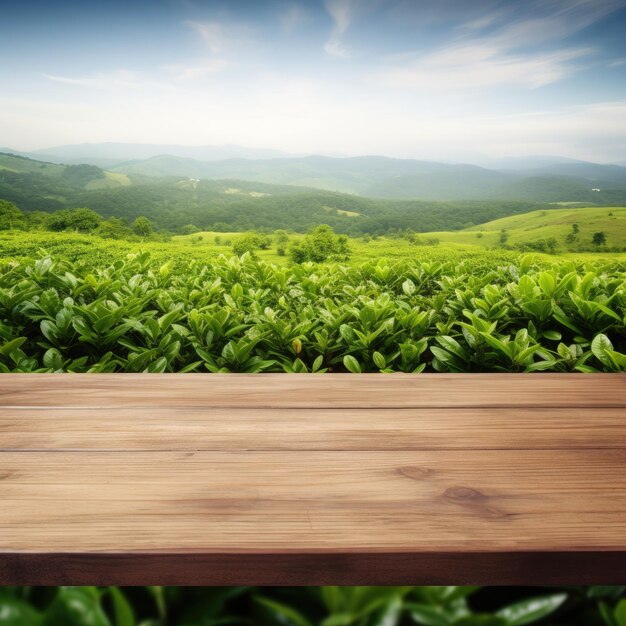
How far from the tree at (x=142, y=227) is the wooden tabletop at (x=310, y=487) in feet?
35.8

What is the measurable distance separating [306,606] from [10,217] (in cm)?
1154

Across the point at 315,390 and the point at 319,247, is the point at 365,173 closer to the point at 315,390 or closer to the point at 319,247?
the point at 319,247

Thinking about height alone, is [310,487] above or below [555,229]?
below

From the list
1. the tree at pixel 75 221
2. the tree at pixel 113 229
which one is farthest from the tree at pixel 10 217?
the tree at pixel 113 229

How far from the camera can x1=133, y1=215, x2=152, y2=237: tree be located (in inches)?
432

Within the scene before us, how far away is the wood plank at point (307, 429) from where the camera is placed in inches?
27.9

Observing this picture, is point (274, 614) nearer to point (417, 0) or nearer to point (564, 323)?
point (564, 323)

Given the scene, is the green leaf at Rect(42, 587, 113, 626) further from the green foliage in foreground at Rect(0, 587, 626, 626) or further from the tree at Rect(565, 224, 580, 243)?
the tree at Rect(565, 224, 580, 243)

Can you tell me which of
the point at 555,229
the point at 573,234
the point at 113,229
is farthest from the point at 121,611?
the point at 555,229

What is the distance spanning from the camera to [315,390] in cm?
94

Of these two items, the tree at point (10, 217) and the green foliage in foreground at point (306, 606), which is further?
the tree at point (10, 217)

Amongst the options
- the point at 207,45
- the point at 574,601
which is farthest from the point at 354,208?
the point at 574,601

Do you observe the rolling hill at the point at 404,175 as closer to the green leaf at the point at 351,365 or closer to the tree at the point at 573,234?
the tree at the point at 573,234

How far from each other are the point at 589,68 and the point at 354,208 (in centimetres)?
773
